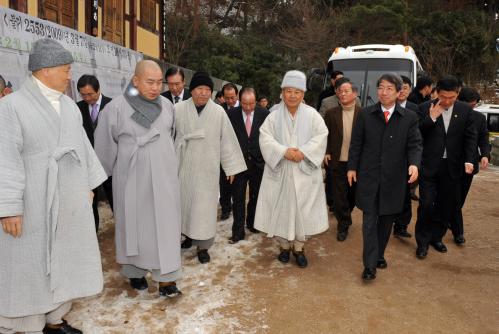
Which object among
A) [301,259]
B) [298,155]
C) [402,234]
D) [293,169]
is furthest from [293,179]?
[402,234]

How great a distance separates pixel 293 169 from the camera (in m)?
4.03

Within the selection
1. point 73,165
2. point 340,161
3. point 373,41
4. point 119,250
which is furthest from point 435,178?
point 373,41

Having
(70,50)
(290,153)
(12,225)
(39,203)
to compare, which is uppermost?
(70,50)

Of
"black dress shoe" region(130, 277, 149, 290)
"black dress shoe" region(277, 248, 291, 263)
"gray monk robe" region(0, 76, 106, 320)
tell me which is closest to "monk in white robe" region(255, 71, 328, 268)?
"black dress shoe" region(277, 248, 291, 263)

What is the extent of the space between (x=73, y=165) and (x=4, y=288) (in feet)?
2.72

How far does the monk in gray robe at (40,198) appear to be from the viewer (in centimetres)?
246

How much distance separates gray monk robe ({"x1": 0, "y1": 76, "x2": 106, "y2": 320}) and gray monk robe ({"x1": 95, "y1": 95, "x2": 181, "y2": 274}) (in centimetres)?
59

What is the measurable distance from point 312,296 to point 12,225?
7.55 feet

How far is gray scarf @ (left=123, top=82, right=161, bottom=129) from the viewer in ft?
10.8

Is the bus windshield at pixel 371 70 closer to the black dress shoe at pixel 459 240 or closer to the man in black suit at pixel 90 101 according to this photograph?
the black dress shoe at pixel 459 240

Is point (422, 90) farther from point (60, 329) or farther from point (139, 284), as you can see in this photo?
point (60, 329)

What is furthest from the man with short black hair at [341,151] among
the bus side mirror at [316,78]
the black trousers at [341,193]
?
the bus side mirror at [316,78]

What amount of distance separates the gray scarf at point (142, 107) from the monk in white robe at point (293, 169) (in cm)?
116

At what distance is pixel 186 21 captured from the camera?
22.1 meters
